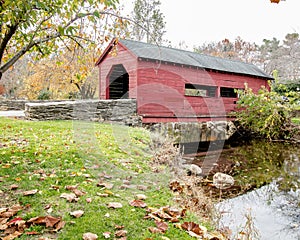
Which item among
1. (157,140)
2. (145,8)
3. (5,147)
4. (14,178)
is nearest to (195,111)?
(157,140)

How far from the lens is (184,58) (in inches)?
460

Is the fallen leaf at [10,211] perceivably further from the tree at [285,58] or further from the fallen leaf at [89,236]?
the tree at [285,58]

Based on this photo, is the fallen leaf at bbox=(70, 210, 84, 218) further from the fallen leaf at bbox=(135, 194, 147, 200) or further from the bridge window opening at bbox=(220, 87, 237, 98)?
the bridge window opening at bbox=(220, 87, 237, 98)

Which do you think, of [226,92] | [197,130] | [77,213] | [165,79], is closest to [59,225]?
[77,213]

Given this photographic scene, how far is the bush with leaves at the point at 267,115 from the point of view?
1198 centimetres

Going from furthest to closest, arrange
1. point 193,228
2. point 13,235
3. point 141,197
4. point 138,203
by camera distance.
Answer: point 141,197
point 138,203
point 193,228
point 13,235

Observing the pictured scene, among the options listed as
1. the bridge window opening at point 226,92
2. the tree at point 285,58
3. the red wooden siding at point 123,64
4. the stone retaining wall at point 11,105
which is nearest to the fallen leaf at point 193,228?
the red wooden siding at point 123,64

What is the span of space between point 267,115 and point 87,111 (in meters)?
8.78

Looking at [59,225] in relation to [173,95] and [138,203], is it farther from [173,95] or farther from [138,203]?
[173,95]

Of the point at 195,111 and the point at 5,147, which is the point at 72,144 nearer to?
the point at 5,147

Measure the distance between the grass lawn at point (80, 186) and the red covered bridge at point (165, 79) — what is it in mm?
5026

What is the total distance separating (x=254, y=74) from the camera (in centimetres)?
1455

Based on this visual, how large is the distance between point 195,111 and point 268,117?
11.4 feet

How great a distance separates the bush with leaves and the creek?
244cm
